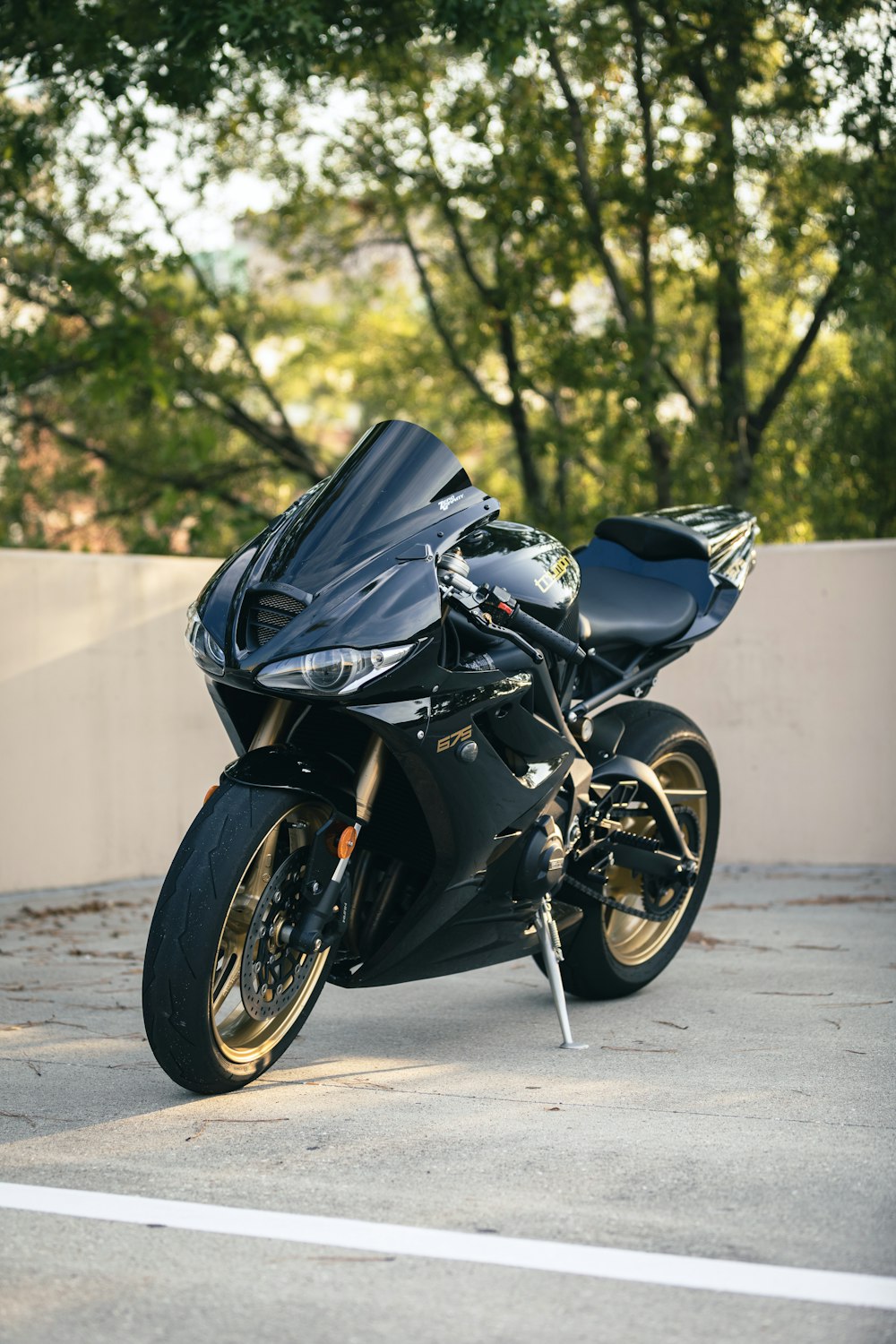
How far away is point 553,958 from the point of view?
4.64m

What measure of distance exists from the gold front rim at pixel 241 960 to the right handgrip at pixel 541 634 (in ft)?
2.28

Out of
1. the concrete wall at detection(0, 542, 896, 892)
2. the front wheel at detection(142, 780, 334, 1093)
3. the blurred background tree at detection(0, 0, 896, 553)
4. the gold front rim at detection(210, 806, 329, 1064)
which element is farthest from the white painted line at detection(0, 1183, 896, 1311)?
the blurred background tree at detection(0, 0, 896, 553)

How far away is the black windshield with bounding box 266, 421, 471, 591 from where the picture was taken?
4.04 metres

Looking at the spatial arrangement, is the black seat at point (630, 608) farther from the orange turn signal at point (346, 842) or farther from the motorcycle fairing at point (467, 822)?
the orange turn signal at point (346, 842)

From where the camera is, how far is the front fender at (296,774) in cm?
391

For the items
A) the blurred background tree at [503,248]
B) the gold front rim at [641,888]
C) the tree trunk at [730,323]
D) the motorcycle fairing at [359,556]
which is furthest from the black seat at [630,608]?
the tree trunk at [730,323]

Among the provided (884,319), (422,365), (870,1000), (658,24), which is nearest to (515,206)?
(658,24)

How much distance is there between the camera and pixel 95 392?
39.9 feet

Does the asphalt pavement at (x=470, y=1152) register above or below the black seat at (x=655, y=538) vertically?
below

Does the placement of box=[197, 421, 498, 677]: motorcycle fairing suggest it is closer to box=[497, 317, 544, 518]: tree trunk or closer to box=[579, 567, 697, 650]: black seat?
box=[579, 567, 697, 650]: black seat

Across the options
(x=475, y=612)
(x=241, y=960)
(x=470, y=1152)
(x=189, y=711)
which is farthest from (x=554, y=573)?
(x=189, y=711)

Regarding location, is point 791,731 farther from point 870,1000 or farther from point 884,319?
point 884,319

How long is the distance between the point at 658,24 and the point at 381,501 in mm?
10219

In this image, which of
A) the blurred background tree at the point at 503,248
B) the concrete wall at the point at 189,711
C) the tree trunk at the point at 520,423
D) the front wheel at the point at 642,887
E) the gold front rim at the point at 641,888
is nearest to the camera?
the front wheel at the point at 642,887
